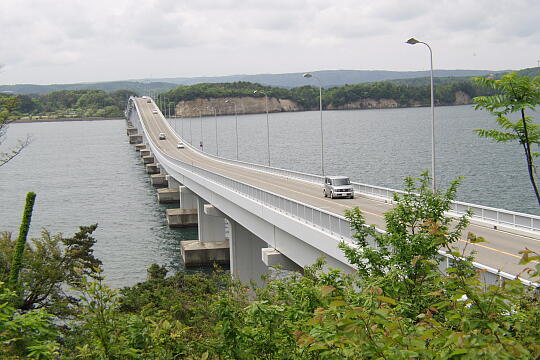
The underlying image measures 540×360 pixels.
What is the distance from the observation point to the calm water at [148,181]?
57969 millimetres

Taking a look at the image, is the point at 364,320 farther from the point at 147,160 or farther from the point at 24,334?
the point at 147,160

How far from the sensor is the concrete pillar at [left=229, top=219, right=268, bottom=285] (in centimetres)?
4438

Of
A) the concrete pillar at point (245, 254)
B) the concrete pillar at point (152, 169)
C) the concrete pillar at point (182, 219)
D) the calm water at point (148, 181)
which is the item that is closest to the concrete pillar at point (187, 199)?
the concrete pillar at point (182, 219)

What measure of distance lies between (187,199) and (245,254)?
1078 inches

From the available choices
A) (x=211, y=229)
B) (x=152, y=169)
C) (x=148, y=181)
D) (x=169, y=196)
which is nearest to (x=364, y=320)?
(x=211, y=229)

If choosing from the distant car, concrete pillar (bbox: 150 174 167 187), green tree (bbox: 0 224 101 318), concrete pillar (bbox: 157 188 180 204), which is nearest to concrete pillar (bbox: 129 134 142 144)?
concrete pillar (bbox: 150 174 167 187)

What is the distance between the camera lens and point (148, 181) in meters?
105

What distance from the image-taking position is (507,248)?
20.8m

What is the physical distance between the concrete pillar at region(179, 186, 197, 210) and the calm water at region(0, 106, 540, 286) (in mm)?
3279

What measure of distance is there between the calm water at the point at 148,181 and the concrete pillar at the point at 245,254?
7.26 meters

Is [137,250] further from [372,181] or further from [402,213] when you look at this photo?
[402,213]

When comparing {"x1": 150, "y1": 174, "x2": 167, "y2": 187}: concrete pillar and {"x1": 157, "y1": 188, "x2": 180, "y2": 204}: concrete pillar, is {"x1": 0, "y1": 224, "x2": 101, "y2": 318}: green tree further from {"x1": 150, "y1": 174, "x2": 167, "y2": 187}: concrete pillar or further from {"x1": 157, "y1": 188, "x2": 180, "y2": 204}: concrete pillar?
{"x1": 150, "y1": 174, "x2": 167, "y2": 187}: concrete pillar

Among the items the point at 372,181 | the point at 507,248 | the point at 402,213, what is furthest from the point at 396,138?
the point at 402,213

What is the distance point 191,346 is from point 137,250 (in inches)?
1868
